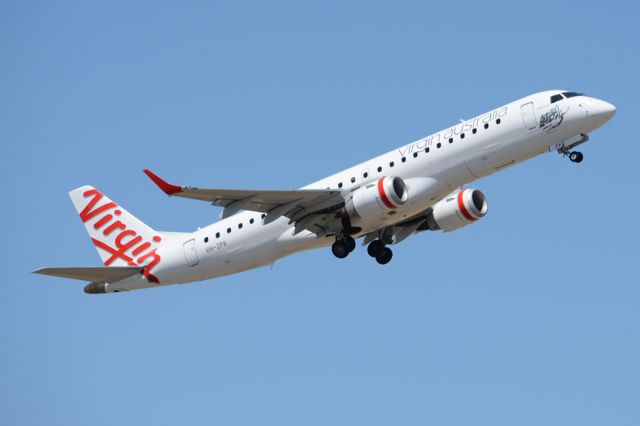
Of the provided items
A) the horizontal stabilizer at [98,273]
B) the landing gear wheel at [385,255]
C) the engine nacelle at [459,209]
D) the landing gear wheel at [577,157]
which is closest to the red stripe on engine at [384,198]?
the engine nacelle at [459,209]

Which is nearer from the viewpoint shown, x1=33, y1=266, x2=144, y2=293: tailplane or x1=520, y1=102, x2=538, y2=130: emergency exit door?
x1=520, y1=102, x2=538, y2=130: emergency exit door

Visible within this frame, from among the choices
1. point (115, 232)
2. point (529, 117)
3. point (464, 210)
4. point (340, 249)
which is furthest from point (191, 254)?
point (529, 117)

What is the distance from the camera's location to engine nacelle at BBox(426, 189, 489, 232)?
43.9 m

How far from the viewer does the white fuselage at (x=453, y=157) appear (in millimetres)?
39938

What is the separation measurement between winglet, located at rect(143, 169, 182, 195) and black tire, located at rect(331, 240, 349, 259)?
765 centimetres

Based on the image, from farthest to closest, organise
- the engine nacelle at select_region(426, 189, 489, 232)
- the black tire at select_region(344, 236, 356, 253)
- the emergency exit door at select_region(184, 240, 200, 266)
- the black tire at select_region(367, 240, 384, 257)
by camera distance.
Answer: the black tire at select_region(367, 240, 384, 257) → the emergency exit door at select_region(184, 240, 200, 266) → the engine nacelle at select_region(426, 189, 489, 232) → the black tire at select_region(344, 236, 356, 253)

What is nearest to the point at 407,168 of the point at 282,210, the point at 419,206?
the point at 419,206

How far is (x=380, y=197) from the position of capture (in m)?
40.3

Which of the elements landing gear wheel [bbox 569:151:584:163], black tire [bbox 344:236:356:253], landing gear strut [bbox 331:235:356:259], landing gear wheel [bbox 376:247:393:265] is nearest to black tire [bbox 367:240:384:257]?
landing gear wheel [bbox 376:247:393:265]

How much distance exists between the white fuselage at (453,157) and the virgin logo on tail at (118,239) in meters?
5.06

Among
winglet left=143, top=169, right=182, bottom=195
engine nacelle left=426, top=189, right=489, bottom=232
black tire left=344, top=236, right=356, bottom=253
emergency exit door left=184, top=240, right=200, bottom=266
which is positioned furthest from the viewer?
emergency exit door left=184, top=240, right=200, bottom=266

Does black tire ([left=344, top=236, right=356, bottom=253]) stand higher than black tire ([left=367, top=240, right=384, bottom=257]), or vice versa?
black tire ([left=367, top=240, right=384, bottom=257])

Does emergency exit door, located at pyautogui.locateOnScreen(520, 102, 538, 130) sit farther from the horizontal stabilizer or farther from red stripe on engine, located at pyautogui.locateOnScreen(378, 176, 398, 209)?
the horizontal stabilizer

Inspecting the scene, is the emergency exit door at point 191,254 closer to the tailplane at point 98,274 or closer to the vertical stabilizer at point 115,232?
the vertical stabilizer at point 115,232
